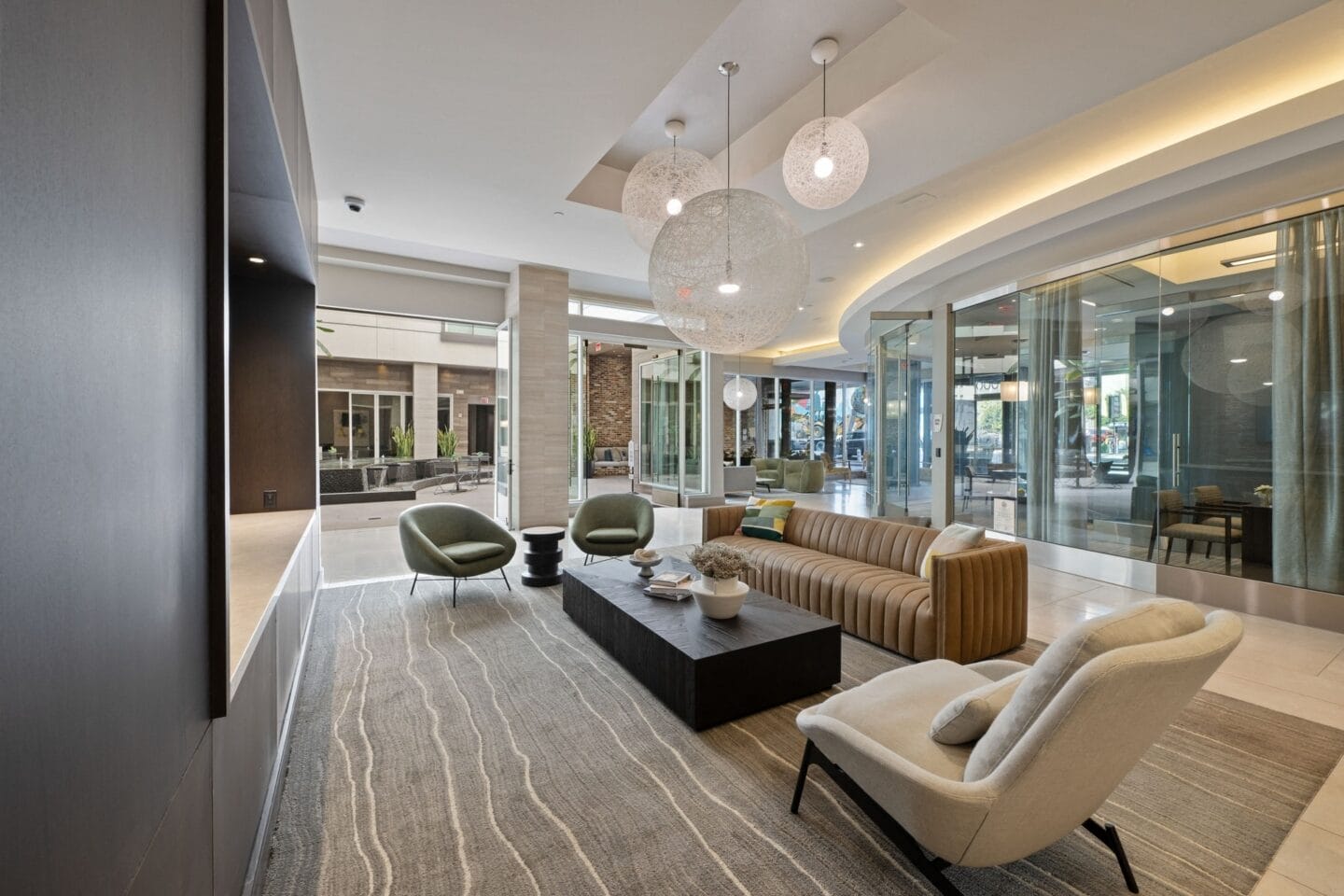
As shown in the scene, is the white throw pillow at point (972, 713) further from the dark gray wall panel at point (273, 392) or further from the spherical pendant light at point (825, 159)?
the dark gray wall panel at point (273, 392)

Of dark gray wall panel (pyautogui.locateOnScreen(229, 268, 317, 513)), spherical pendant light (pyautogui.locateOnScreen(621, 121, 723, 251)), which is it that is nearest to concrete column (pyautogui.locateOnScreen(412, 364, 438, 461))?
dark gray wall panel (pyautogui.locateOnScreen(229, 268, 317, 513))

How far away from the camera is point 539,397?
727cm

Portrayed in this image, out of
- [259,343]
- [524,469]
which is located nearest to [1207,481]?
[524,469]

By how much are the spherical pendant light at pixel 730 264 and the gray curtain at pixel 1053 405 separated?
456cm

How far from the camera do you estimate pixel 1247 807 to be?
81.8 inches

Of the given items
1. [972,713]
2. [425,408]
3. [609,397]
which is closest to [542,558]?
[972,713]

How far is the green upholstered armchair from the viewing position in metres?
5.05

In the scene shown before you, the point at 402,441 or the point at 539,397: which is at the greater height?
the point at 539,397

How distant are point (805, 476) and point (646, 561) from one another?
924 centimetres

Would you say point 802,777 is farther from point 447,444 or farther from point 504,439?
point 447,444

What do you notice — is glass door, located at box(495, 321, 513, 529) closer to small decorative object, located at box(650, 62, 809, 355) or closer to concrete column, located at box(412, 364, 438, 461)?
small decorative object, located at box(650, 62, 809, 355)

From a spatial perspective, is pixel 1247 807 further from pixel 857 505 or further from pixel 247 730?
pixel 857 505

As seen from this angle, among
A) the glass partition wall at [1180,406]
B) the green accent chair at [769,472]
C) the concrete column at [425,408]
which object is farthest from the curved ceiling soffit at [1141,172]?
the concrete column at [425,408]

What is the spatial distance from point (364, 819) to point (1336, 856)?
3.37 meters
